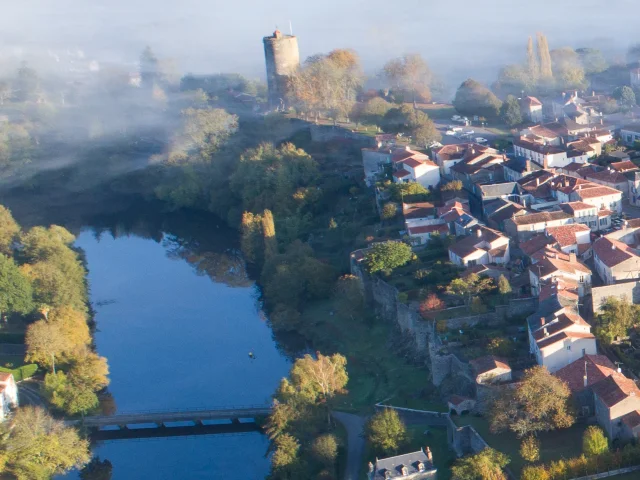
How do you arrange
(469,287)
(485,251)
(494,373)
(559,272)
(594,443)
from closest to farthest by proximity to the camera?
(594,443)
(494,373)
(559,272)
(469,287)
(485,251)

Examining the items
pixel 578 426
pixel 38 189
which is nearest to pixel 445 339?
pixel 578 426

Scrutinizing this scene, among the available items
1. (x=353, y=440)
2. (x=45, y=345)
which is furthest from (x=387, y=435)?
(x=45, y=345)

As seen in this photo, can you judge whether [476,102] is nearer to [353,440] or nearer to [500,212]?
[500,212]

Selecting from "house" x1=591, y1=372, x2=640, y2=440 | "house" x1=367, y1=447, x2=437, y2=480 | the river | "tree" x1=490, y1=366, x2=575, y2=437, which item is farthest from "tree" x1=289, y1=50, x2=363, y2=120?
"house" x1=591, y1=372, x2=640, y2=440

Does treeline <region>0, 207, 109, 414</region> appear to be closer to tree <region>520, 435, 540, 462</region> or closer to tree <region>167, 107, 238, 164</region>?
tree <region>167, 107, 238, 164</region>

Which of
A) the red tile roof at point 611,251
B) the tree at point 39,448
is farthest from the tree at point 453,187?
the tree at point 39,448
